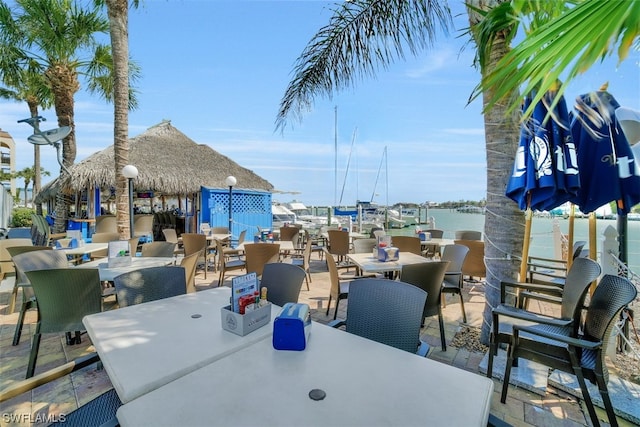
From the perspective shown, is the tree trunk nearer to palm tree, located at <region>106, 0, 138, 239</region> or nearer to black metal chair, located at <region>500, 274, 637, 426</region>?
palm tree, located at <region>106, 0, 138, 239</region>

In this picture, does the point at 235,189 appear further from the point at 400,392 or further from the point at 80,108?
the point at 400,392

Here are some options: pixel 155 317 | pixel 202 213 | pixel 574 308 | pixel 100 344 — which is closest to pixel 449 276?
pixel 574 308

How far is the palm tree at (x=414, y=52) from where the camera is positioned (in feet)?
9.39

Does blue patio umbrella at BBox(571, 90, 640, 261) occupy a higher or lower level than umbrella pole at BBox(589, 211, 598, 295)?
higher

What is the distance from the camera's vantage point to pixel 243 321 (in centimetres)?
153

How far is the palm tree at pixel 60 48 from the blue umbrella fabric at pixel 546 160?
31.7 ft

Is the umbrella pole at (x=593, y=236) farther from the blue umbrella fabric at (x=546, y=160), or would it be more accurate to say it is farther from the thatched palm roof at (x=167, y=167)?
the thatched palm roof at (x=167, y=167)

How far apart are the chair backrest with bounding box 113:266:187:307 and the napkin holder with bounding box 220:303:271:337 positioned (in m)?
1.00

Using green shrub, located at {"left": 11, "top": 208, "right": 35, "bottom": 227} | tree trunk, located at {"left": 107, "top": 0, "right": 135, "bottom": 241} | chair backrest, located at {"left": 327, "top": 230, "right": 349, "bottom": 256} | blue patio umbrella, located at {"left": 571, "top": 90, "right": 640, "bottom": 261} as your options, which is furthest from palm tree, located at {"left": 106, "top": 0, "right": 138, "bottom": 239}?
green shrub, located at {"left": 11, "top": 208, "right": 35, "bottom": 227}

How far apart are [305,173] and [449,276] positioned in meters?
18.0

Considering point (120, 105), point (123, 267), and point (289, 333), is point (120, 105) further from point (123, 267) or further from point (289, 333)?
point (289, 333)

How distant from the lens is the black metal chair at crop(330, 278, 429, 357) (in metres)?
1.73

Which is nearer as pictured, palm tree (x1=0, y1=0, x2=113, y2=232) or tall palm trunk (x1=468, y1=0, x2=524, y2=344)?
tall palm trunk (x1=468, y1=0, x2=524, y2=344)

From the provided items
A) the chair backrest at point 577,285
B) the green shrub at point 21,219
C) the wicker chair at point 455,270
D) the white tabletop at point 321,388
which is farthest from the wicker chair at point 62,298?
the green shrub at point 21,219
